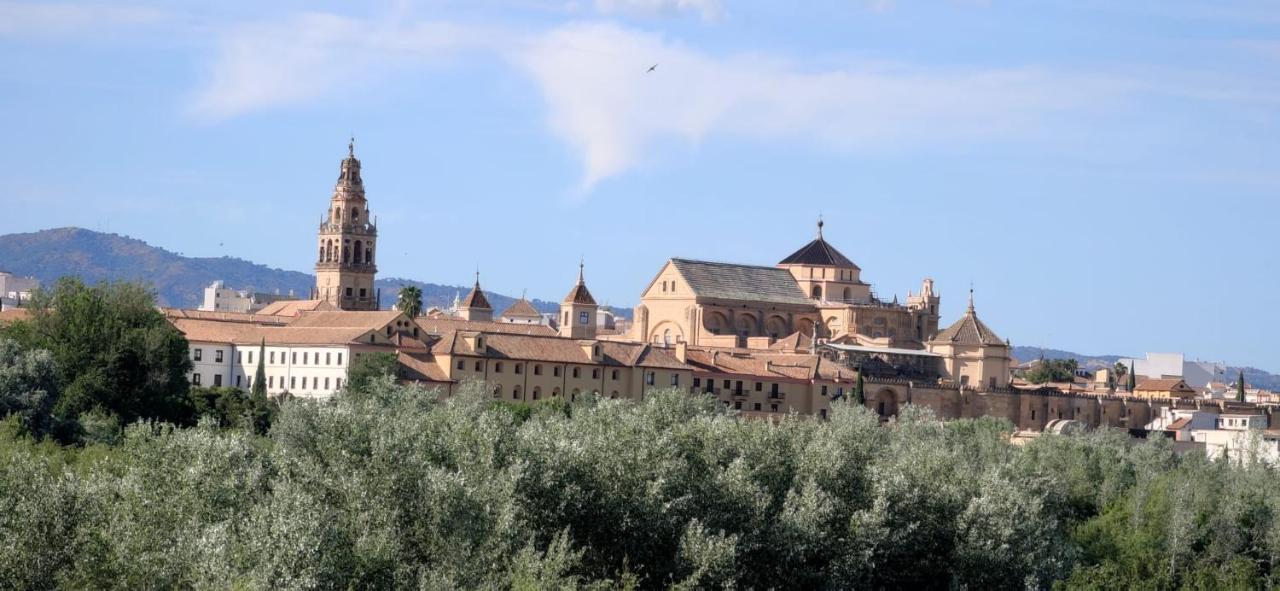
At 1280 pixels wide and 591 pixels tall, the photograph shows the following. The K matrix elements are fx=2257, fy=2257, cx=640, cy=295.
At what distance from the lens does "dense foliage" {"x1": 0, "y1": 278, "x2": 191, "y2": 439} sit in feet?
248

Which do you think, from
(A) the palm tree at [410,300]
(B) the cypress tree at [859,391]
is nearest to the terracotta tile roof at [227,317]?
(A) the palm tree at [410,300]

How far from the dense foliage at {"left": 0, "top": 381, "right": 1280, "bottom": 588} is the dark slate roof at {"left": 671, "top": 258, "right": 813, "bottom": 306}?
53.2 metres

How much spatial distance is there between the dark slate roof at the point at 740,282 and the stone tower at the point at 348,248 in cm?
2605

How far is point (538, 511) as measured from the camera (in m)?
45.5

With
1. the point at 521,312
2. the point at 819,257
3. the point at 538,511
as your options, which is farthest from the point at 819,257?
the point at 538,511

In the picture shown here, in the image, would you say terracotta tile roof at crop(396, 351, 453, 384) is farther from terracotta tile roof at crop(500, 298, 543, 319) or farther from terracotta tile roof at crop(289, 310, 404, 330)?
terracotta tile roof at crop(500, 298, 543, 319)

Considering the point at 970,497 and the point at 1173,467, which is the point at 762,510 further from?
the point at 1173,467

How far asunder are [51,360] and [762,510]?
34.5 meters

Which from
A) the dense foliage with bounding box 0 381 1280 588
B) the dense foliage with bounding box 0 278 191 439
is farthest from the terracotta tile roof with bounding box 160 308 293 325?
the dense foliage with bounding box 0 381 1280 588

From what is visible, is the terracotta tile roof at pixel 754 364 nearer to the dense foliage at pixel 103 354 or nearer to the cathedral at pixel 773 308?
the cathedral at pixel 773 308

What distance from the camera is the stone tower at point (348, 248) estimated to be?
452 ft

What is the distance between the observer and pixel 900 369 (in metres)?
113

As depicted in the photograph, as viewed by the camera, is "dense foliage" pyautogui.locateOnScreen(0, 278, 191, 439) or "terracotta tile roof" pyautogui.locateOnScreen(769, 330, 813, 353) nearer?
"dense foliage" pyautogui.locateOnScreen(0, 278, 191, 439)

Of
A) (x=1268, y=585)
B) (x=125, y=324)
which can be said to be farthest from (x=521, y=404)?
(x=1268, y=585)
